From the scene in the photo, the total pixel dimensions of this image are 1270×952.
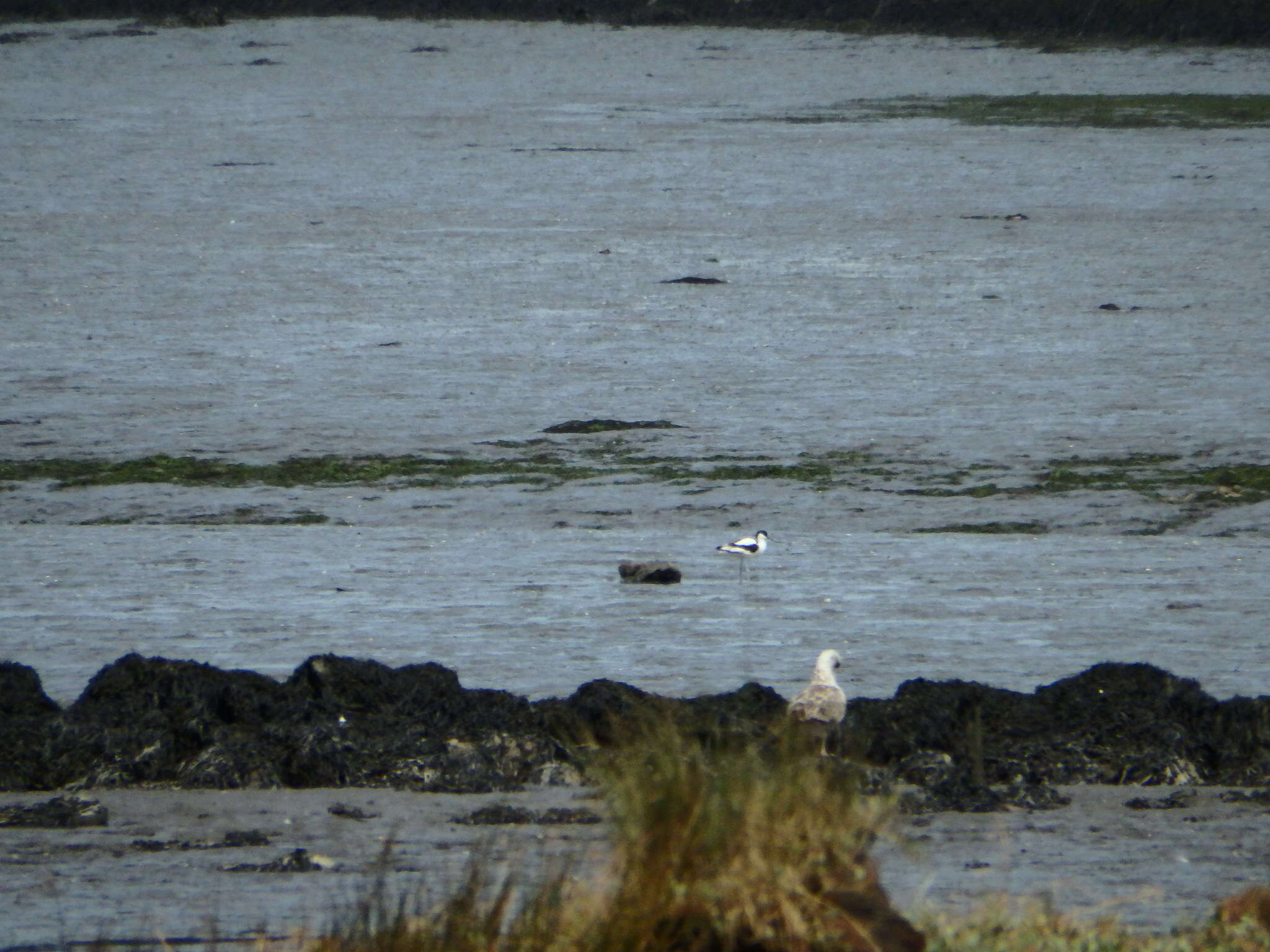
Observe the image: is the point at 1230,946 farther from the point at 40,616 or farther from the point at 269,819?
the point at 40,616

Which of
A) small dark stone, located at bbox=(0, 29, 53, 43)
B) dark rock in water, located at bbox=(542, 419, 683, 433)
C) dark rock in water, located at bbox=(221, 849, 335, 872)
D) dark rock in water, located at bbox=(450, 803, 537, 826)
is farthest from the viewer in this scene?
small dark stone, located at bbox=(0, 29, 53, 43)

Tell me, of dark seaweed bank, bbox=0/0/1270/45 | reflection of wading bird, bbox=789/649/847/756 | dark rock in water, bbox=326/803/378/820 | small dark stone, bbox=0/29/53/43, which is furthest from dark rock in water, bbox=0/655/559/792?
small dark stone, bbox=0/29/53/43

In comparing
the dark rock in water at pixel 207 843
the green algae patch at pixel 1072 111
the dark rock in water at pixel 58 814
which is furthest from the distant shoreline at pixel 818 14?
the dark rock in water at pixel 207 843

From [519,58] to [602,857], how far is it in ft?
94.0

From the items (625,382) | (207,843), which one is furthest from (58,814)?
(625,382)

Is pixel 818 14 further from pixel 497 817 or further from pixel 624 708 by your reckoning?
pixel 497 817

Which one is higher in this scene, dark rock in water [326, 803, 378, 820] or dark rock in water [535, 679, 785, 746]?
dark rock in water [535, 679, 785, 746]

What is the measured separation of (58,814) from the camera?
5.81 meters

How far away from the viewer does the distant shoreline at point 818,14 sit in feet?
104

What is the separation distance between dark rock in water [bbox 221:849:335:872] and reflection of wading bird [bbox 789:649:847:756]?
1236 mm

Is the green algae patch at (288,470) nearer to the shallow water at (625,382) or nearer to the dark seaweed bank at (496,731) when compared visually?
the shallow water at (625,382)

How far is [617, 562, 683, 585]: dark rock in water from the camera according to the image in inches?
321

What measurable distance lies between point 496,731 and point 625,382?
6020mm

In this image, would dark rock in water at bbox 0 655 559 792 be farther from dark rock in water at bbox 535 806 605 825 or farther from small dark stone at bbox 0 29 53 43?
small dark stone at bbox 0 29 53 43
